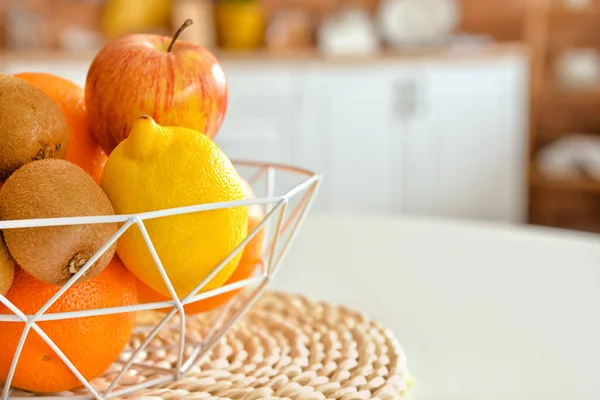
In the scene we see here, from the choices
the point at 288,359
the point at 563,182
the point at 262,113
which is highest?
the point at 288,359

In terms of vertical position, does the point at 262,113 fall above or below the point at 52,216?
below

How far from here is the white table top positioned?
526 millimetres

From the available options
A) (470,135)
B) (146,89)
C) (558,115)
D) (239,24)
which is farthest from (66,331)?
(558,115)

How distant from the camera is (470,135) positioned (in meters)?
3.21

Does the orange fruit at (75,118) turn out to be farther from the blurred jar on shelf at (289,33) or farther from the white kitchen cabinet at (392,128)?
the blurred jar on shelf at (289,33)

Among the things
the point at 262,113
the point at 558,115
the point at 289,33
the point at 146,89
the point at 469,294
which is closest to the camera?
the point at 146,89

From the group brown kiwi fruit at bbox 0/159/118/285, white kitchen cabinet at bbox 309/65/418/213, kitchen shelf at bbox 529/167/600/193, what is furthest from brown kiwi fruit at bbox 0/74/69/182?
kitchen shelf at bbox 529/167/600/193

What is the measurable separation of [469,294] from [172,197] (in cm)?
36

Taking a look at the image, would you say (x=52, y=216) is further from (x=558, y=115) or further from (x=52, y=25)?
(x=558, y=115)

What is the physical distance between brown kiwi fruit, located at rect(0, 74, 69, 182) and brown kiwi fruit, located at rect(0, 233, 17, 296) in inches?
2.2

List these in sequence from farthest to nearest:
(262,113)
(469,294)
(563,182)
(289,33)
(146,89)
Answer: (289,33)
(563,182)
(262,113)
(469,294)
(146,89)

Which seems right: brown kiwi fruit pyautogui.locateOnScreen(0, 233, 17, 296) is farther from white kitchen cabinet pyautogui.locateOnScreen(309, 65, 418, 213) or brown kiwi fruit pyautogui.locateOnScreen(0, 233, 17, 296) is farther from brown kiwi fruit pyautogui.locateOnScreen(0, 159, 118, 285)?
white kitchen cabinet pyautogui.locateOnScreen(309, 65, 418, 213)

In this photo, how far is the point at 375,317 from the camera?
0.66 metres

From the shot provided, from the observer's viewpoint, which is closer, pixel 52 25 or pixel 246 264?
pixel 246 264
